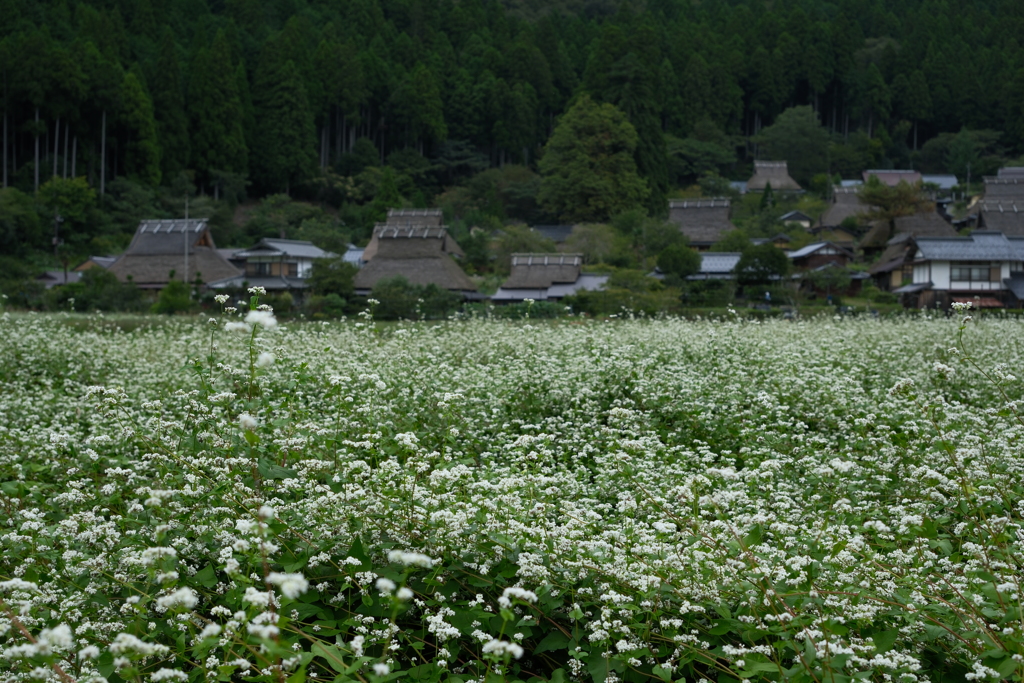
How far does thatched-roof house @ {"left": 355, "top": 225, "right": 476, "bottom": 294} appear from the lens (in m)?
32.8

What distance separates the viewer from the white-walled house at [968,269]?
28203 millimetres

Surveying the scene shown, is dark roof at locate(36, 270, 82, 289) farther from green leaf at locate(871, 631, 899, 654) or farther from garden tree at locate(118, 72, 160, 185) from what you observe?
green leaf at locate(871, 631, 899, 654)

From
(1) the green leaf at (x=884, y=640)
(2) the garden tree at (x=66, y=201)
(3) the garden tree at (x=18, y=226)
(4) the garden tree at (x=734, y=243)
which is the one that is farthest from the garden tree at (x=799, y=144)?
(1) the green leaf at (x=884, y=640)

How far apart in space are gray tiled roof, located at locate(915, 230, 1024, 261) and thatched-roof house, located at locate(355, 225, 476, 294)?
16.5 metres

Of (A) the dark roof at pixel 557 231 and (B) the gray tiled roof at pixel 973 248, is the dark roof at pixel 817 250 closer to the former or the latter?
(B) the gray tiled roof at pixel 973 248

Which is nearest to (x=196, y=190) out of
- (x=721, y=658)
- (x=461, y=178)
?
(x=461, y=178)

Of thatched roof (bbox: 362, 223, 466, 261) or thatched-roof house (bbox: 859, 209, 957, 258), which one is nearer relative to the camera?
thatched-roof house (bbox: 859, 209, 957, 258)

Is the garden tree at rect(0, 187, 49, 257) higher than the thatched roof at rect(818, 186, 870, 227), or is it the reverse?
the thatched roof at rect(818, 186, 870, 227)

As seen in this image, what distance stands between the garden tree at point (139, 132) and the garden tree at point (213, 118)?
8.68 feet

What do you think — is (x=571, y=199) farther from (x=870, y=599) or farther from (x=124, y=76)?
(x=870, y=599)

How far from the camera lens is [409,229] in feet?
117

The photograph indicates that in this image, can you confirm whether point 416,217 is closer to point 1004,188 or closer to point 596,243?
point 596,243

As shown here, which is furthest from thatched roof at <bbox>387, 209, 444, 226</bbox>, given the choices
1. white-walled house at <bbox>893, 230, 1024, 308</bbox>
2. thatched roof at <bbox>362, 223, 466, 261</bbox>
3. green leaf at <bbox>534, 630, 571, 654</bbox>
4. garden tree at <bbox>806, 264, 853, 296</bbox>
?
green leaf at <bbox>534, 630, 571, 654</bbox>

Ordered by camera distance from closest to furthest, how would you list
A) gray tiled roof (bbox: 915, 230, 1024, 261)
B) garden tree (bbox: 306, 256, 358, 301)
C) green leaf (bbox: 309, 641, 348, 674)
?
green leaf (bbox: 309, 641, 348, 674) → garden tree (bbox: 306, 256, 358, 301) → gray tiled roof (bbox: 915, 230, 1024, 261)
